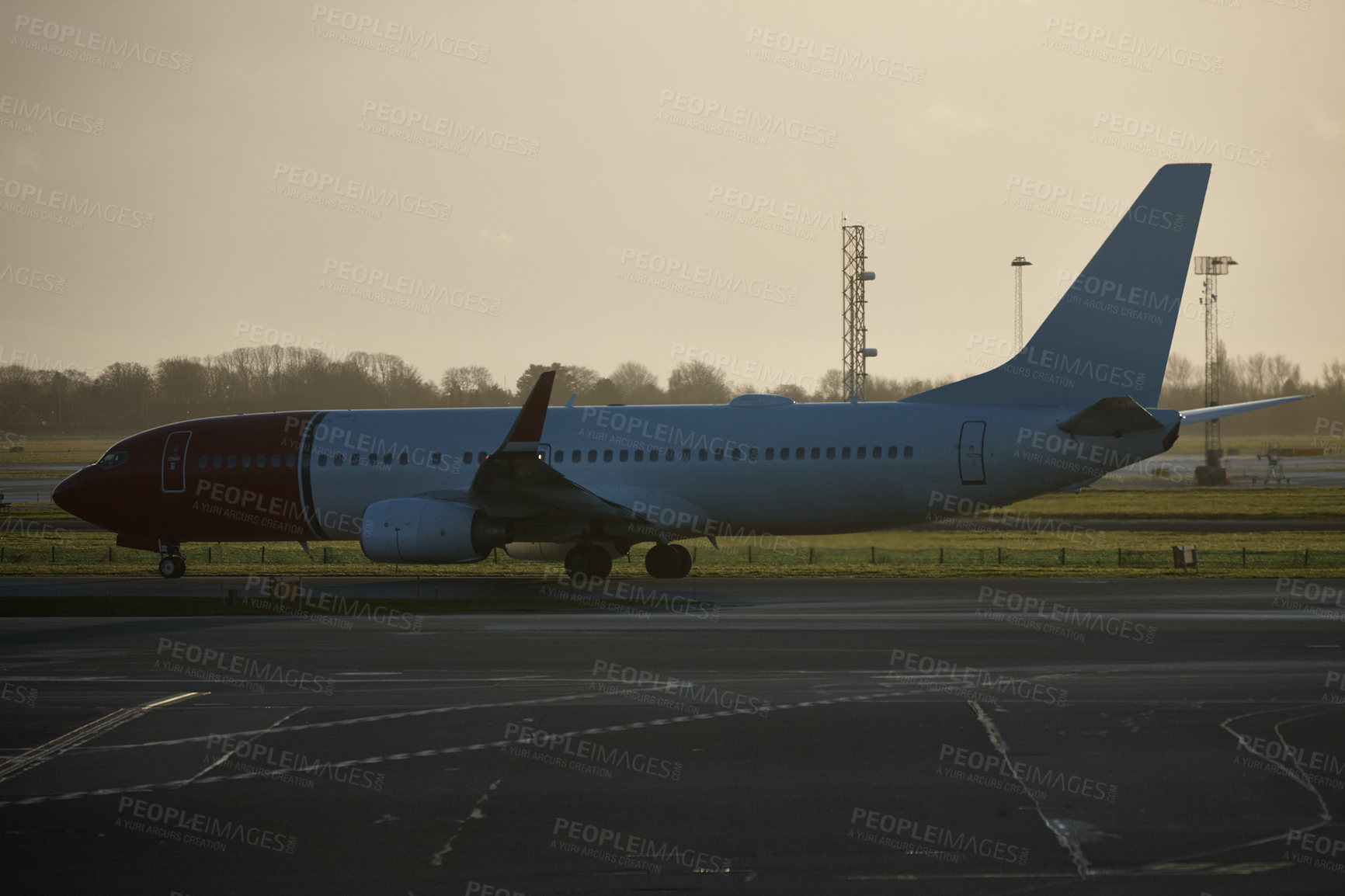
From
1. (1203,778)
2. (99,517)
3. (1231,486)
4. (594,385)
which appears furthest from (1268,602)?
(1231,486)

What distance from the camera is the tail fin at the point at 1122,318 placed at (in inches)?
1020

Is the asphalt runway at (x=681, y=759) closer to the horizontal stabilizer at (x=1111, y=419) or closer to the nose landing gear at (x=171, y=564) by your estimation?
the horizontal stabilizer at (x=1111, y=419)

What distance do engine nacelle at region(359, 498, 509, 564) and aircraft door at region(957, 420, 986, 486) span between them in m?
9.65

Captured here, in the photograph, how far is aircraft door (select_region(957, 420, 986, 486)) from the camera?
26562 mm

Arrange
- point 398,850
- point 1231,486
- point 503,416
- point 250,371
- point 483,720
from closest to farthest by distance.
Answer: point 398,850 < point 483,720 < point 503,416 < point 250,371 < point 1231,486

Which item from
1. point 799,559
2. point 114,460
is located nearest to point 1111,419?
point 799,559

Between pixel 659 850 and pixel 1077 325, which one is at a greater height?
pixel 1077 325

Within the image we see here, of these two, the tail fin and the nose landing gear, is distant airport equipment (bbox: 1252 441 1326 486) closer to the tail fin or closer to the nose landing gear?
the tail fin

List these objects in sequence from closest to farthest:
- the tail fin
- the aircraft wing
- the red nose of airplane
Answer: the tail fin < the aircraft wing < the red nose of airplane

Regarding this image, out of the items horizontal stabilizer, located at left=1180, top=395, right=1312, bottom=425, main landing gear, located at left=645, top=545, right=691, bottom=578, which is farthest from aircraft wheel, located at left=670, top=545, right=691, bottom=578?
horizontal stabilizer, located at left=1180, top=395, right=1312, bottom=425

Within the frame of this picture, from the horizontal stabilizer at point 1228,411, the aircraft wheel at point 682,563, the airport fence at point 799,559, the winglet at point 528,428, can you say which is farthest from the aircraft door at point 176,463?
the horizontal stabilizer at point 1228,411

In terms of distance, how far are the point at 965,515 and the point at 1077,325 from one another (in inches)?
183

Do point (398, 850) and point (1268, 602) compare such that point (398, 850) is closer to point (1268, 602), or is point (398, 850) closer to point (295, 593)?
point (295, 593)

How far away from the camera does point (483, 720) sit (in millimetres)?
12672
